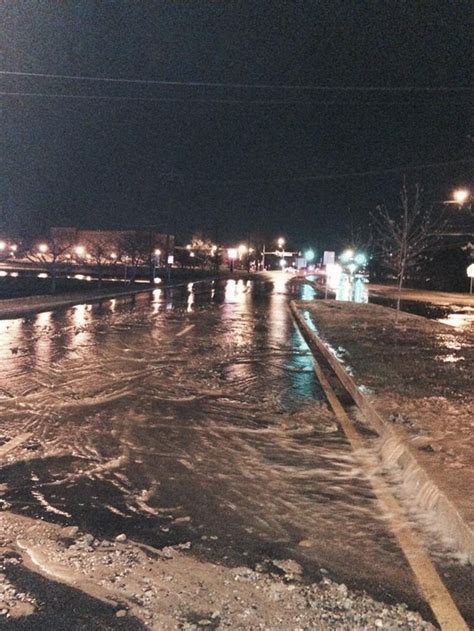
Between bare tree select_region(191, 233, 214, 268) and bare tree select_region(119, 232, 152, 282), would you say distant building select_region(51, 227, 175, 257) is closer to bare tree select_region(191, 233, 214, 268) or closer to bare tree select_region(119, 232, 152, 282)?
bare tree select_region(119, 232, 152, 282)

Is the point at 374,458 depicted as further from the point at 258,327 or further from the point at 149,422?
the point at 258,327

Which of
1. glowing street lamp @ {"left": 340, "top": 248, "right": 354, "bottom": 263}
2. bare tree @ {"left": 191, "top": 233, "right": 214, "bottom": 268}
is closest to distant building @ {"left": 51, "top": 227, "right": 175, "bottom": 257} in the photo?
bare tree @ {"left": 191, "top": 233, "right": 214, "bottom": 268}

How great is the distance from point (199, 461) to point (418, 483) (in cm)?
215

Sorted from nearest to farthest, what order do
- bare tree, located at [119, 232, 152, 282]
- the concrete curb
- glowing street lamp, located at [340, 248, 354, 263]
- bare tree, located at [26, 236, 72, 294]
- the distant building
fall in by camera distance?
the concrete curb < bare tree, located at [26, 236, 72, 294] < bare tree, located at [119, 232, 152, 282] < glowing street lamp, located at [340, 248, 354, 263] < the distant building

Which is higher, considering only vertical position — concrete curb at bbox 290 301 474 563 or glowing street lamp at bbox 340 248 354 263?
glowing street lamp at bbox 340 248 354 263

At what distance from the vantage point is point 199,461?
249 inches

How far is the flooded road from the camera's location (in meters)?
4.46

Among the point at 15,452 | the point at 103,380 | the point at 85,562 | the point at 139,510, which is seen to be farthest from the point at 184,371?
the point at 85,562

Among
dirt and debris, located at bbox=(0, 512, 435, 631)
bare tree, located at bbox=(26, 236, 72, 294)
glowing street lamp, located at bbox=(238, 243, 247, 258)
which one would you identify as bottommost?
dirt and debris, located at bbox=(0, 512, 435, 631)

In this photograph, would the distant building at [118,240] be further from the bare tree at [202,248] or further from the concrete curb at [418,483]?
the concrete curb at [418,483]

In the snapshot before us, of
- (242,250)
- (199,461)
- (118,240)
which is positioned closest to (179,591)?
(199,461)

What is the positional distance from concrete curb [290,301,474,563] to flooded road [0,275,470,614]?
41 centimetres

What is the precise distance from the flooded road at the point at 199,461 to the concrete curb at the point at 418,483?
0.41 m

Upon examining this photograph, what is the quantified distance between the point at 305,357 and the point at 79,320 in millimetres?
10346
